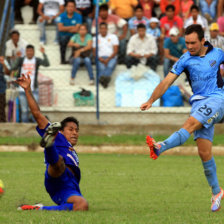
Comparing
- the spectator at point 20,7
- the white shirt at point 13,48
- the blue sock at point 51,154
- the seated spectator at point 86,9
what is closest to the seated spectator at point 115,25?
the seated spectator at point 86,9

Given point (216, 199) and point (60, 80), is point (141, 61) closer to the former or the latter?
point (60, 80)

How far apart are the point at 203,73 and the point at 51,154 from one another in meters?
2.10

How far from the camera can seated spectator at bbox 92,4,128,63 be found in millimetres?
18922

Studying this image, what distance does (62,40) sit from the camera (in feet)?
63.3

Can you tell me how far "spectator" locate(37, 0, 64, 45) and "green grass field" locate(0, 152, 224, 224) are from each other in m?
5.18

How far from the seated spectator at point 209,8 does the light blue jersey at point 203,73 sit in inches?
459

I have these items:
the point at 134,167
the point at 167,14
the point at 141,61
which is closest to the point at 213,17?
the point at 167,14

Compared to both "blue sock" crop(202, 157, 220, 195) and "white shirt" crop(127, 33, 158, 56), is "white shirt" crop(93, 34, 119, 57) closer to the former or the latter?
"white shirt" crop(127, 33, 158, 56)

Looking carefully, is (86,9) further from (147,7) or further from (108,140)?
(108,140)

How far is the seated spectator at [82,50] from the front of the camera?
18.5 meters

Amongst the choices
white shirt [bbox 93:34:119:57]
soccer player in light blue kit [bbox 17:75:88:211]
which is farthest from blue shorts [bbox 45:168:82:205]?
white shirt [bbox 93:34:119:57]

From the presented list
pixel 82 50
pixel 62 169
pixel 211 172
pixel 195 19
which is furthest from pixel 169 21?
pixel 62 169

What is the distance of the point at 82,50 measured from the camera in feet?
60.8

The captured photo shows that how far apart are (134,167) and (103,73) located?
214 inches
